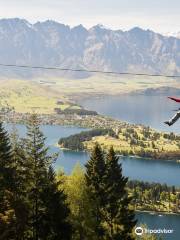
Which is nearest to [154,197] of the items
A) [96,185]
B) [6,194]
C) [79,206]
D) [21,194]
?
[79,206]

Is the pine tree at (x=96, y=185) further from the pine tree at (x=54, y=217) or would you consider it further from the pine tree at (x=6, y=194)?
the pine tree at (x=6, y=194)

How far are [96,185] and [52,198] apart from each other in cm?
691

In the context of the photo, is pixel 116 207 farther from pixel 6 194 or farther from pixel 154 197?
pixel 154 197

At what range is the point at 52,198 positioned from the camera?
36.7m

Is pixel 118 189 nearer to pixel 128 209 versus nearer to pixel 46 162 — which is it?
pixel 128 209

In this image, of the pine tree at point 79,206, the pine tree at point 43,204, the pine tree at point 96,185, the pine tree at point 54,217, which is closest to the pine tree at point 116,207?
the pine tree at point 96,185

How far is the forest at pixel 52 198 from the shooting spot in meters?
35.1

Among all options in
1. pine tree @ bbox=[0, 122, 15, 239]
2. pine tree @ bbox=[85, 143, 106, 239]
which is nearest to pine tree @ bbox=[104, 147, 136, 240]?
pine tree @ bbox=[85, 143, 106, 239]

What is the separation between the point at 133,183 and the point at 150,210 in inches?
774

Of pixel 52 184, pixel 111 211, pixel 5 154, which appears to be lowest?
pixel 111 211

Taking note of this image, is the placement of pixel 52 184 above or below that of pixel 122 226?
above

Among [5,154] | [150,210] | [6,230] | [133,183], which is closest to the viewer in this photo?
[6,230]

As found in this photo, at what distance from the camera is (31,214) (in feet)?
118

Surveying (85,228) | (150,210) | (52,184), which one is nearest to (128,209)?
(85,228)
